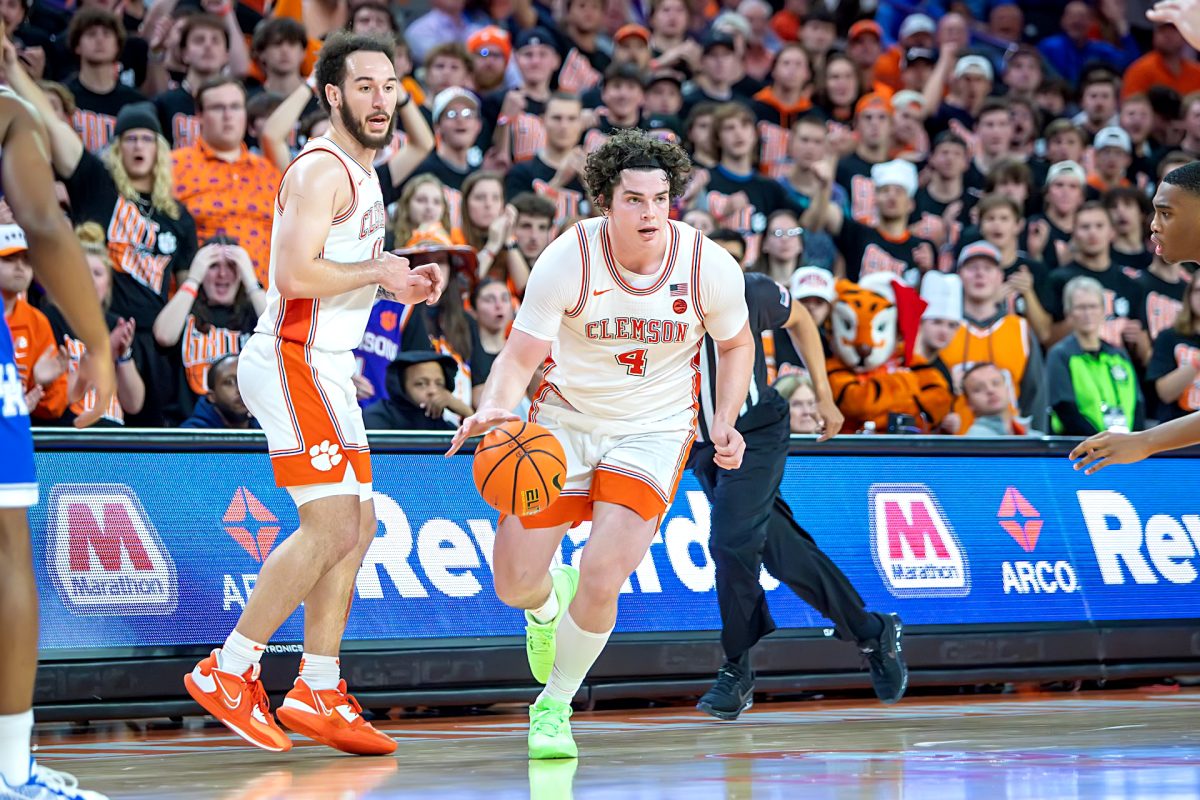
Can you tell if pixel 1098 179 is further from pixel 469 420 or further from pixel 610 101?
pixel 469 420

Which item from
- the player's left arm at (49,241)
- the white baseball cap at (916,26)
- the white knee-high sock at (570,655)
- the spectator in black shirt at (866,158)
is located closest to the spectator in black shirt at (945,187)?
the spectator in black shirt at (866,158)

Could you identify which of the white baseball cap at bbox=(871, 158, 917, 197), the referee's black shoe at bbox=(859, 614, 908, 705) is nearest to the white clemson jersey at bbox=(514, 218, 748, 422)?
the referee's black shoe at bbox=(859, 614, 908, 705)

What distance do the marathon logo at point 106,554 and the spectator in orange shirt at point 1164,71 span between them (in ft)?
41.2

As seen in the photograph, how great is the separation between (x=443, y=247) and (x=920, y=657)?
11.9ft

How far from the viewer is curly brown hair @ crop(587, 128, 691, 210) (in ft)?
19.3

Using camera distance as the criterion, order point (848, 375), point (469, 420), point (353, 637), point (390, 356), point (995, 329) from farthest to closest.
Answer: point (995, 329) → point (848, 375) → point (390, 356) → point (353, 637) → point (469, 420)

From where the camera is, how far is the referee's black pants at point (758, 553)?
7.21 meters

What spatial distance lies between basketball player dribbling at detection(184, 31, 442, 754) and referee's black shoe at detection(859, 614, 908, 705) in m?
2.67

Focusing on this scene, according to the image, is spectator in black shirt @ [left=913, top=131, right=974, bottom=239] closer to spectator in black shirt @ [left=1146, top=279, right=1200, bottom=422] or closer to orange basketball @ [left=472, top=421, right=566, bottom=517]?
spectator in black shirt @ [left=1146, top=279, right=1200, bottom=422]

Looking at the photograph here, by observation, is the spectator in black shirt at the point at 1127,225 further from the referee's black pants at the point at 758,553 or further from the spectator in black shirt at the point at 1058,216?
the referee's black pants at the point at 758,553

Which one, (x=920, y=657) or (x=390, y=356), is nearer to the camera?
(x=920, y=657)

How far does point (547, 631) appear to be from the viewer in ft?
21.0

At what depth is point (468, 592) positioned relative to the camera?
7.63m

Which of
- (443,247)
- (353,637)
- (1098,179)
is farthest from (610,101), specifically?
(353,637)
